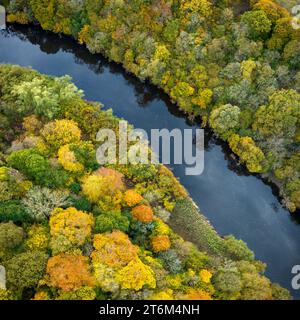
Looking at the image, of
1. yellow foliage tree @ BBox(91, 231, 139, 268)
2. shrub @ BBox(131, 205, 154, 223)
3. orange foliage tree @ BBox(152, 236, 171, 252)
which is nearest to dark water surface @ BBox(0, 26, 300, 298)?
orange foliage tree @ BBox(152, 236, 171, 252)

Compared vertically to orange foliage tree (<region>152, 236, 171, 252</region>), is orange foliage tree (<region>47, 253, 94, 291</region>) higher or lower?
lower

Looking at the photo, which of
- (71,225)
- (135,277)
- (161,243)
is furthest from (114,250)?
(161,243)

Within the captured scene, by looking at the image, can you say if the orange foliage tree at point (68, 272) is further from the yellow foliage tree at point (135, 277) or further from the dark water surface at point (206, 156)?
the dark water surface at point (206, 156)

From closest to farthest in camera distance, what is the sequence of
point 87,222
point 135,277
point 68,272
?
point 68,272 → point 135,277 → point 87,222

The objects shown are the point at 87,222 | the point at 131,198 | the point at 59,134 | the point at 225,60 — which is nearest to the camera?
the point at 87,222

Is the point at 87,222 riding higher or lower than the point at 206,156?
lower

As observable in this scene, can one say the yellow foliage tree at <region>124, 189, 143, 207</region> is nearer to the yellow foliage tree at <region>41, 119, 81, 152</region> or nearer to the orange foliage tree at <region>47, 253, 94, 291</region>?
the orange foliage tree at <region>47, 253, 94, 291</region>

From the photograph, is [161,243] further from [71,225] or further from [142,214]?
[71,225]
